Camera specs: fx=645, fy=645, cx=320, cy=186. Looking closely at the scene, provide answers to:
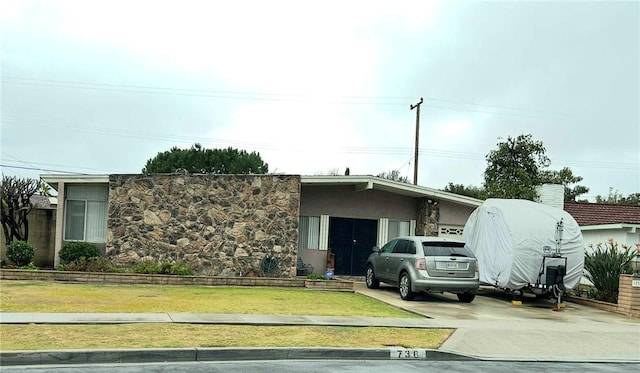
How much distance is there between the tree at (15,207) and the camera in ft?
71.9

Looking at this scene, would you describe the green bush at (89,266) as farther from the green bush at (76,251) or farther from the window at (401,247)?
the window at (401,247)

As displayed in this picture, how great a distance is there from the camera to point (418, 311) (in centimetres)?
1471

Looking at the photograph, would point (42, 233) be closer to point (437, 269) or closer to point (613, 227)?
point (437, 269)

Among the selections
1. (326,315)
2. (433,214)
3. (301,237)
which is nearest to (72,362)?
(326,315)

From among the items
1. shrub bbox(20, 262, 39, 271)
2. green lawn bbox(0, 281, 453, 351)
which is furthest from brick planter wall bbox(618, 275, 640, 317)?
shrub bbox(20, 262, 39, 271)

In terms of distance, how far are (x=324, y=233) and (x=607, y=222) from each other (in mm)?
11116

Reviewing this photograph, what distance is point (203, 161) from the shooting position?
44.6m

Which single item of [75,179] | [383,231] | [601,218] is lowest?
[383,231]

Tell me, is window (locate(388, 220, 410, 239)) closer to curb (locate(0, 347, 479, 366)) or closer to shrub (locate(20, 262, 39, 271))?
shrub (locate(20, 262, 39, 271))

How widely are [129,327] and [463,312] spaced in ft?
26.5

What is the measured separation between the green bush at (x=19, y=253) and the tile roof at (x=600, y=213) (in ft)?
65.4

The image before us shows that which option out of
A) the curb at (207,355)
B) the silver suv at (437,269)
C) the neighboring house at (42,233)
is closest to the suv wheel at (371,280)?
the silver suv at (437,269)

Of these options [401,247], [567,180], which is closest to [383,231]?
[401,247]

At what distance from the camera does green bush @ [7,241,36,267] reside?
1961 cm
